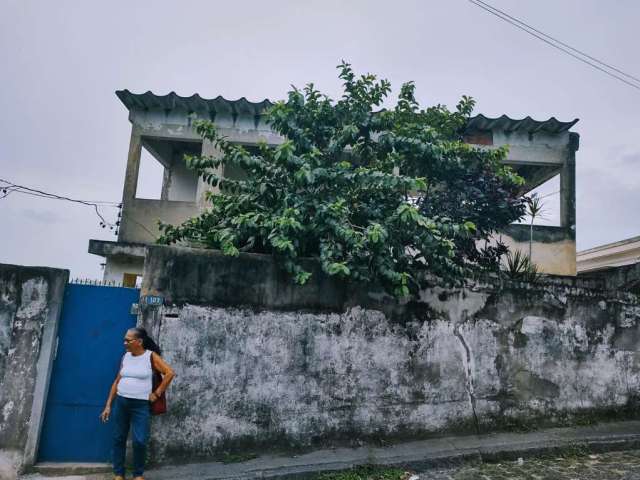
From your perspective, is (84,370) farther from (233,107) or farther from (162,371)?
(233,107)

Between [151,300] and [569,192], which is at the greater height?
[569,192]

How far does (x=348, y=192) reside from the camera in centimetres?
564

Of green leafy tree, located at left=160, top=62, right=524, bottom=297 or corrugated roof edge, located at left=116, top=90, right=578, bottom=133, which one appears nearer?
green leafy tree, located at left=160, top=62, right=524, bottom=297

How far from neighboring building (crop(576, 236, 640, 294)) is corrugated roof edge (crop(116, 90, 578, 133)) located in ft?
11.5

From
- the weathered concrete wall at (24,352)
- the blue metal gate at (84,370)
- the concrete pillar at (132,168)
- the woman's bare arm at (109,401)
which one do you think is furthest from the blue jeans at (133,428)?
the concrete pillar at (132,168)

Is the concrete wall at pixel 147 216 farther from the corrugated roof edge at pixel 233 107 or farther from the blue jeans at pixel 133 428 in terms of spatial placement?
the blue jeans at pixel 133 428

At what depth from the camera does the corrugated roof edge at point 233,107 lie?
382 inches

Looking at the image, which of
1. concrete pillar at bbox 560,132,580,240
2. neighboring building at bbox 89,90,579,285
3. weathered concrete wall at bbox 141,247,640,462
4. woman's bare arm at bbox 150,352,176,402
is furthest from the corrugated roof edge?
woman's bare arm at bbox 150,352,176,402

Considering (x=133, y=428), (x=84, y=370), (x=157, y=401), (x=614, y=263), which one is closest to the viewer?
(x=133, y=428)

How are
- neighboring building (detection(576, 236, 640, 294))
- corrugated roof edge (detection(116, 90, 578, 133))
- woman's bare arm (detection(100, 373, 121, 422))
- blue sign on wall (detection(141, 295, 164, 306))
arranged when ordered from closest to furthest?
1. woman's bare arm (detection(100, 373, 121, 422))
2. blue sign on wall (detection(141, 295, 164, 306))
3. neighboring building (detection(576, 236, 640, 294))
4. corrugated roof edge (detection(116, 90, 578, 133))

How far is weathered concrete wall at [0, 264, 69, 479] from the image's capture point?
432 cm

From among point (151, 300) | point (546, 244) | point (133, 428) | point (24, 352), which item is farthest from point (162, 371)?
point (546, 244)

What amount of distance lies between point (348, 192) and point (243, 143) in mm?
5154

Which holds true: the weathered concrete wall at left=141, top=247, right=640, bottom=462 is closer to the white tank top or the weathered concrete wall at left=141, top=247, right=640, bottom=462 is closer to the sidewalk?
the sidewalk
